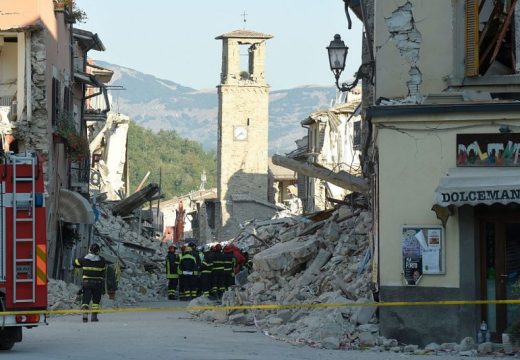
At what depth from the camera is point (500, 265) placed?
20781 millimetres

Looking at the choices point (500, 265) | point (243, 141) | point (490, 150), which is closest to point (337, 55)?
point (490, 150)

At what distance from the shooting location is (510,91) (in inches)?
841

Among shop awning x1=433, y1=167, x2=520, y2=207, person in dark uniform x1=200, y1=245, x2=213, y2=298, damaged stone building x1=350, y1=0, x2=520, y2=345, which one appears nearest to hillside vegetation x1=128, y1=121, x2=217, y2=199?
person in dark uniform x1=200, y1=245, x2=213, y2=298

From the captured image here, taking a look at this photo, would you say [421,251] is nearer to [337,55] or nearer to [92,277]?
[337,55]

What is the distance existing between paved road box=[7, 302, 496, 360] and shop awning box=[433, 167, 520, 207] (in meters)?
2.27

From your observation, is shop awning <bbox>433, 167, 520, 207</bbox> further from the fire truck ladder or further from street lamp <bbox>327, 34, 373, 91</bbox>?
the fire truck ladder

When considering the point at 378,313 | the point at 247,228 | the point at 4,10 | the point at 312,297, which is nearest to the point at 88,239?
the point at 247,228

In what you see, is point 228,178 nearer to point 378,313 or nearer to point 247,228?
point 247,228

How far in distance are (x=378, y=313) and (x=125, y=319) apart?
8.89 m

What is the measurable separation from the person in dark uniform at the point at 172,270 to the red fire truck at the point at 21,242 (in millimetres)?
18870

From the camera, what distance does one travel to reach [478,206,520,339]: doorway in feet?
68.0

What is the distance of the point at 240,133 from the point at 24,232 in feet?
281

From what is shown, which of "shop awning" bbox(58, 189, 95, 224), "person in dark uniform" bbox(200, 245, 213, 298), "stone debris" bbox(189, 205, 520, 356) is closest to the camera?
"stone debris" bbox(189, 205, 520, 356)

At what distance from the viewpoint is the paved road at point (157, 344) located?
1859cm
